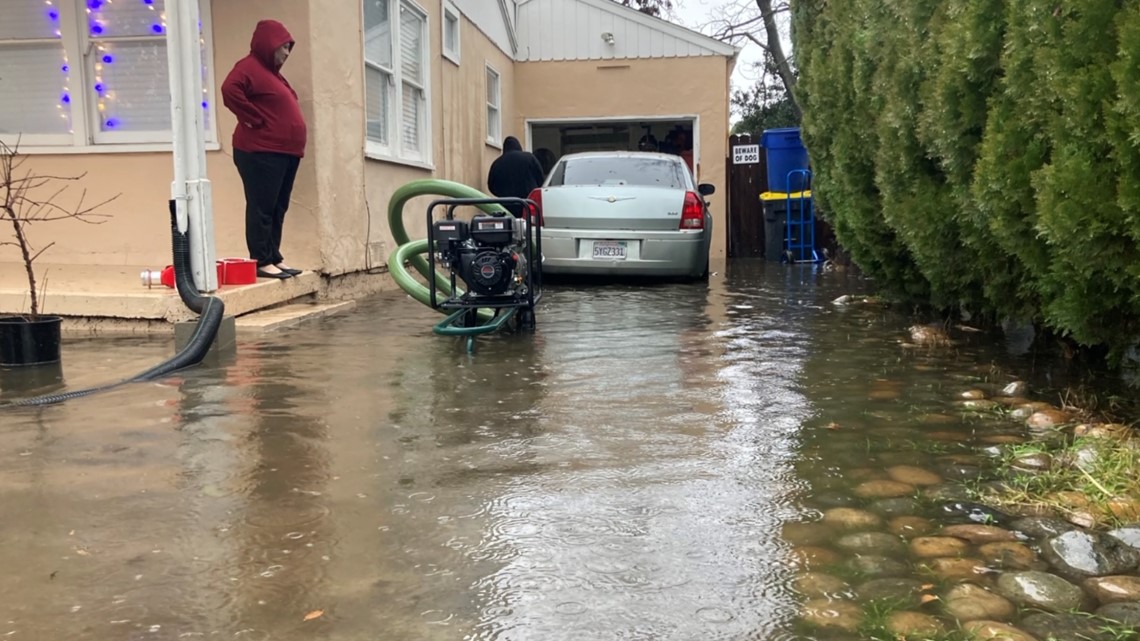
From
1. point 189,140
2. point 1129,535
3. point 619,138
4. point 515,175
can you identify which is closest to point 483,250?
point 189,140

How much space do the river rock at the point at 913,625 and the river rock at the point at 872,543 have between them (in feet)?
1.19

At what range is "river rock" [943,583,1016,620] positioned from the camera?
7.14 feet

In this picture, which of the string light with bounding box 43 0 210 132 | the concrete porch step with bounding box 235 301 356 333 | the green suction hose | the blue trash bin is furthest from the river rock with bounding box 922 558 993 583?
the blue trash bin

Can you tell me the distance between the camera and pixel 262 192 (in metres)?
7.30

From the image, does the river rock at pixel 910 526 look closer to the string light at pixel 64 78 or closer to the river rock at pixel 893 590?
the river rock at pixel 893 590

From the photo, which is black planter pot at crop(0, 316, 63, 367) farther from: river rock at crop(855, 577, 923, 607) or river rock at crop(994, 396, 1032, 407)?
river rock at crop(994, 396, 1032, 407)

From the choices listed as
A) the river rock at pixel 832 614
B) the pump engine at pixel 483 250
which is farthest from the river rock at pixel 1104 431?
the pump engine at pixel 483 250

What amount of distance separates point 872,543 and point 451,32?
37.4 feet

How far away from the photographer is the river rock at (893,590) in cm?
227

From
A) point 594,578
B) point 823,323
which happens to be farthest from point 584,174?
point 594,578

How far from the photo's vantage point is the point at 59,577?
2.43m

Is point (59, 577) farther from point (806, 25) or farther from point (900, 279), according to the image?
point (806, 25)

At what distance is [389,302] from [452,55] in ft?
16.6

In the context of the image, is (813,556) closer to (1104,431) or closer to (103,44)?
(1104,431)
